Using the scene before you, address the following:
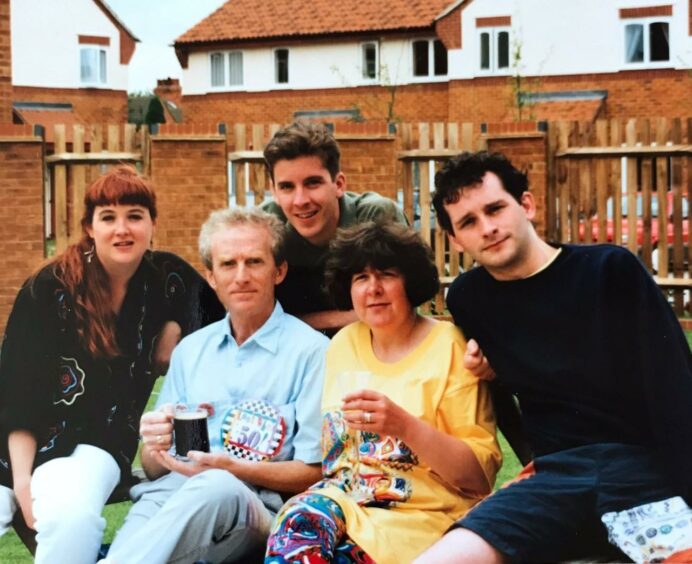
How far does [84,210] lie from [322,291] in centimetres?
70

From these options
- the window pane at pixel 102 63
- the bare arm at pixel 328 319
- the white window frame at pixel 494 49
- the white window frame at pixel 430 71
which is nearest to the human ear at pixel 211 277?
the bare arm at pixel 328 319

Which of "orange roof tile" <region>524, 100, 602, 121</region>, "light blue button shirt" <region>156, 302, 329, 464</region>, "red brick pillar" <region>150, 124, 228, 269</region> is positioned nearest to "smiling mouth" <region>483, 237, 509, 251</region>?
"light blue button shirt" <region>156, 302, 329, 464</region>

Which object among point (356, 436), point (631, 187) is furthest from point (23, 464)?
point (631, 187)

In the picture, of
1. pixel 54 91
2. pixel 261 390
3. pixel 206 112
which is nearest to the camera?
pixel 261 390

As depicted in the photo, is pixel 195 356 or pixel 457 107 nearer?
pixel 195 356

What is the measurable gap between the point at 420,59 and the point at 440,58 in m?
0.62

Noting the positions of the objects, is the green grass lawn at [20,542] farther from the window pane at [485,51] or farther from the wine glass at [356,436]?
the window pane at [485,51]

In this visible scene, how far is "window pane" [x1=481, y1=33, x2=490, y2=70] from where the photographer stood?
1357 centimetres

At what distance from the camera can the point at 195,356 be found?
256 centimetres

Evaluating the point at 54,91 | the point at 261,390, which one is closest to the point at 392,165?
the point at 54,91

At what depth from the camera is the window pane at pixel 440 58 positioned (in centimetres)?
1564

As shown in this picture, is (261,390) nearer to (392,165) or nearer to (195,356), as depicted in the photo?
(195,356)

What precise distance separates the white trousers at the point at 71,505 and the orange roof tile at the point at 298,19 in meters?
1.63

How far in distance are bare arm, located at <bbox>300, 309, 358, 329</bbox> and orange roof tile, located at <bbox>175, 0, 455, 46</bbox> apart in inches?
56.8
